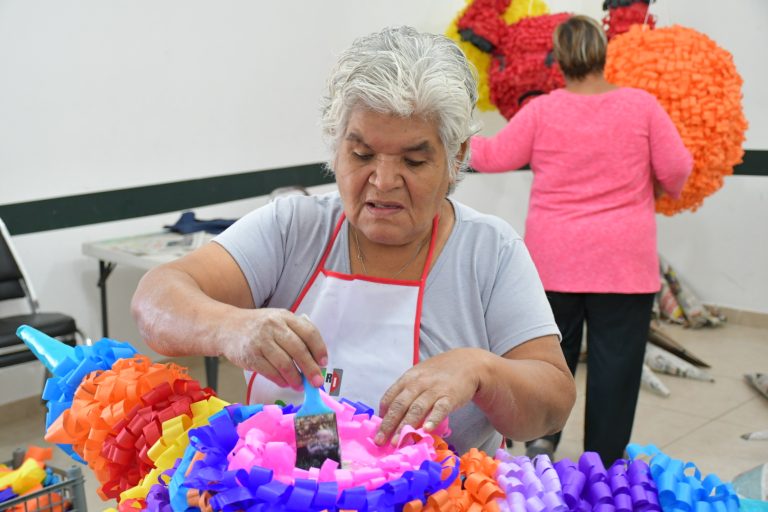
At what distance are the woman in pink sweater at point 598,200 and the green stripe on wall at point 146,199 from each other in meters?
1.43

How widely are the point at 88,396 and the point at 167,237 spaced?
2929 mm

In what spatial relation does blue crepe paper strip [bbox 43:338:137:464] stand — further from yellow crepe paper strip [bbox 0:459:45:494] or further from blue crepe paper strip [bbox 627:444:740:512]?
blue crepe paper strip [bbox 627:444:740:512]

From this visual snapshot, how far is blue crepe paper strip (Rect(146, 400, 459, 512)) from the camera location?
0.98 metres

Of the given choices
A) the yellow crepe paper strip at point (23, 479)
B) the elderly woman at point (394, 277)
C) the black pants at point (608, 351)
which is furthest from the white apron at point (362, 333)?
the black pants at point (608, 351)

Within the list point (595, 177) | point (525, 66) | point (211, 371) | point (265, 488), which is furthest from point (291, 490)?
point (525, 66)

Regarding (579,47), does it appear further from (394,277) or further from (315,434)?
(315,434)

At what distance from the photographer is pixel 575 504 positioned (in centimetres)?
114

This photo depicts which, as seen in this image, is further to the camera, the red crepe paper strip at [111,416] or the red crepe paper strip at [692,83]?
the red crepe paper strip at [692,83]

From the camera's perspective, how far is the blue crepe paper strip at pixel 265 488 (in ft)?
3.21

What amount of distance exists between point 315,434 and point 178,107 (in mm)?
3723

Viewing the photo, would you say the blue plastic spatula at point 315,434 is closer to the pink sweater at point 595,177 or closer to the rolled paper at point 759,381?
the pink sweater at point 595,177

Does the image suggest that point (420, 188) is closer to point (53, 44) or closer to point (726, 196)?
point (53, 44)

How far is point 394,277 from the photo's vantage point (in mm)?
1579

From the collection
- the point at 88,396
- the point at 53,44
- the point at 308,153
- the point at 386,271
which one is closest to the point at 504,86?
the point at 308,153
